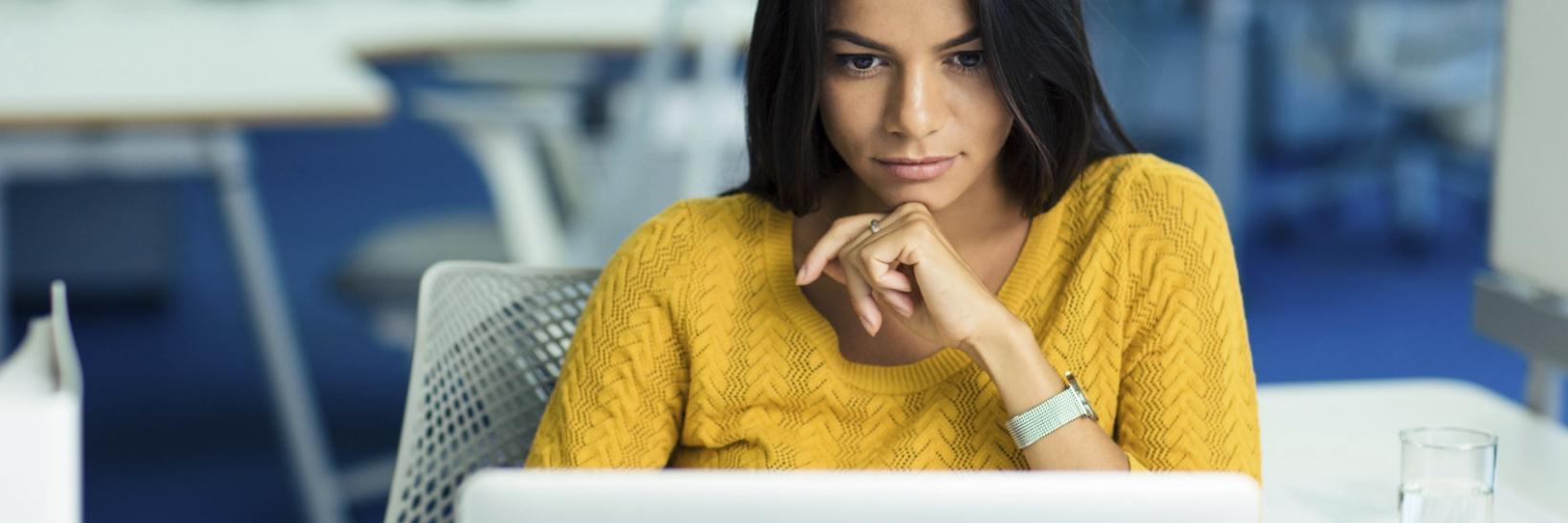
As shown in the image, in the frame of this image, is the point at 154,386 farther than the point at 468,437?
Yes

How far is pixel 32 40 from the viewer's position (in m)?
3.00

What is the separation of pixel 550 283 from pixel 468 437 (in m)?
0.16

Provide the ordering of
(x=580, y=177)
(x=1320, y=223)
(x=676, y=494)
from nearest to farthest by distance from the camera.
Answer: (x=676, y=494) → (x=580, y=177) → (x=1320, y=223)

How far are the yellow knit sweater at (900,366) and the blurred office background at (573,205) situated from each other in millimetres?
210

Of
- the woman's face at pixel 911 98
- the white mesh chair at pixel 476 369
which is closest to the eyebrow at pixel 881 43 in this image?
the woman's face at pixel 911 98

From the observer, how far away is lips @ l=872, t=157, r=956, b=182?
1.23 m

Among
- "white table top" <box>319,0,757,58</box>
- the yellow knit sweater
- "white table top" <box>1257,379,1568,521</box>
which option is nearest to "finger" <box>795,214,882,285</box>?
the yellow knit sweater

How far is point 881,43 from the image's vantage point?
121cm

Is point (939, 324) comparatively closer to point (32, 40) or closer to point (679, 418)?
point (679, 418)

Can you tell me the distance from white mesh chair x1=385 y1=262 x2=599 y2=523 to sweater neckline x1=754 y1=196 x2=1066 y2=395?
7.2 inches

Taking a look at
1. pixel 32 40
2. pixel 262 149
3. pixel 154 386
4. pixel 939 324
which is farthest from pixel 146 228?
pixel 939 324

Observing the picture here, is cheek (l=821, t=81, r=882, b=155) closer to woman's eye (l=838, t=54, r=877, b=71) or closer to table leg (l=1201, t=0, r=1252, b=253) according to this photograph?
woman's eye (l=838, t=54, r=877, b=71)

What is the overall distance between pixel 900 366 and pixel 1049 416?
0.15 metres

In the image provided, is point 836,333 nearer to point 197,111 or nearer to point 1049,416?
point 1049,416
